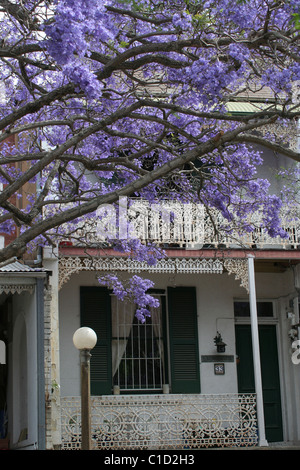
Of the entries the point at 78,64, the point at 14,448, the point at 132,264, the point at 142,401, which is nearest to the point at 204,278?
the point at 132,264

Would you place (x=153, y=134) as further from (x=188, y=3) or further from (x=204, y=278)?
(x=204, y=278)

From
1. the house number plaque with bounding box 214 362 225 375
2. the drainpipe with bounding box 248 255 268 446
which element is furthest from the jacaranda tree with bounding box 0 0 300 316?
the house number plaque with bounding box 214 362 225 375

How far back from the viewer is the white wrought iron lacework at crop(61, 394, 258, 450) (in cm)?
1512

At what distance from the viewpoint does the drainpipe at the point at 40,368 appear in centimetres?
1359

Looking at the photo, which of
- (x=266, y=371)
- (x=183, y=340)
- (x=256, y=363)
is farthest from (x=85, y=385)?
(x=266, y=371)

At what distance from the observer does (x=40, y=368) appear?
45.4 feet

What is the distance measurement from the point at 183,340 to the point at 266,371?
198 centimetres

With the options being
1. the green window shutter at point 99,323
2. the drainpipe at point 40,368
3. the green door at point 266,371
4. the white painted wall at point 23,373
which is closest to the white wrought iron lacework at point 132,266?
the green window shutter at point 99,323

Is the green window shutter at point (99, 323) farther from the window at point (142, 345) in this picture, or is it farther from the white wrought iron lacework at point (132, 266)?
the white wrought iron lacework at point (132, 266)

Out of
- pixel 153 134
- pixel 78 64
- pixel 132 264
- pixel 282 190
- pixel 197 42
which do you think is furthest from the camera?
pixel 282 190

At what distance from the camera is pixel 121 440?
49.7ft

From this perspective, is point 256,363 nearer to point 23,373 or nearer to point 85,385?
point 23,373
